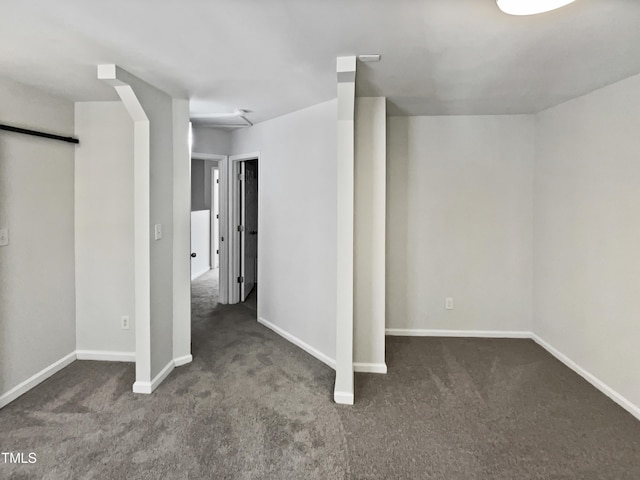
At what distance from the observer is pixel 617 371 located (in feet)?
8.64

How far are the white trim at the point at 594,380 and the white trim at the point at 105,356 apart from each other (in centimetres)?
369

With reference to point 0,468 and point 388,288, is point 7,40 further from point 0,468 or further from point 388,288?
point 388,288

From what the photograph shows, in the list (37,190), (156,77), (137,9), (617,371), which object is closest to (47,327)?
(37,190)


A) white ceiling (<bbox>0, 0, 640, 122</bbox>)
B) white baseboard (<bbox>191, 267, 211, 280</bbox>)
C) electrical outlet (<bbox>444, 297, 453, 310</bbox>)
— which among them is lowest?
white baseboard (<bbox>191, 267, 211, 280</bbox>)

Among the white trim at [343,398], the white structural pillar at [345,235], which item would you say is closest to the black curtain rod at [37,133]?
the white structural pillar at [345,235]

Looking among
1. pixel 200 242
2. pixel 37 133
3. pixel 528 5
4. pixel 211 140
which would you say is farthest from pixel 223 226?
pixel 528 5

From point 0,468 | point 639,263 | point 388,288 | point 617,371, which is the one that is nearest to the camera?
point 0,468

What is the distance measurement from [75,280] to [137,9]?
2.44m

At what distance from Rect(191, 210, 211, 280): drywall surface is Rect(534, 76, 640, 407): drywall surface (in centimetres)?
544

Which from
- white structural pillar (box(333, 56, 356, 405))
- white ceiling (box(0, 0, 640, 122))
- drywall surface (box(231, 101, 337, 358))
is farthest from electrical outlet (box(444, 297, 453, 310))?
white ceiling (box(0, 0, 640, 122))

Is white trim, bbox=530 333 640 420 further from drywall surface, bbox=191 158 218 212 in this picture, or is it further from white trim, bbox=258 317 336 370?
drywall surface, bbox=191 158 218 212

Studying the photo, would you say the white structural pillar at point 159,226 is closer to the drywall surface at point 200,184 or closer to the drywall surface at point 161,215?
the drywall surface at point 161,215

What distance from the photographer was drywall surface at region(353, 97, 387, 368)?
3002mm

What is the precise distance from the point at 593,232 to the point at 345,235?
1942 mm
